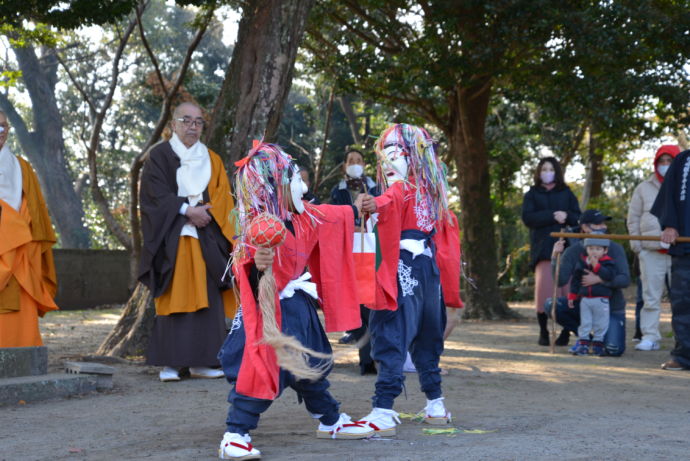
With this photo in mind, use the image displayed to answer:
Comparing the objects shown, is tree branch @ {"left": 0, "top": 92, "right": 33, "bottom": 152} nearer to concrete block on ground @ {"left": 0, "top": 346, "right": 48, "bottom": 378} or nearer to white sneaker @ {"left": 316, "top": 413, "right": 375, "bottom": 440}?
concrete block on ground @ {"left": 0, "top": 346, "right": 48, "bottom": 378}

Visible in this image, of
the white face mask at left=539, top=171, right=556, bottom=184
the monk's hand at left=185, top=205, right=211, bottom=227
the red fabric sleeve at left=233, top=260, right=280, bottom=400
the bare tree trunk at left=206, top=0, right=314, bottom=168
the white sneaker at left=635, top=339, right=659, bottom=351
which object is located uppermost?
the bare tree trunk at left=206, top=0, right=314, bottom=168

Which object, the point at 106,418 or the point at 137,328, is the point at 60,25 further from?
the point at 106,418

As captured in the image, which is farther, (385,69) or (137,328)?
(385,69)

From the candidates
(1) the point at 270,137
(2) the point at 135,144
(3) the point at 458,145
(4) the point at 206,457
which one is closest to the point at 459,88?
(3) the point at 458,145

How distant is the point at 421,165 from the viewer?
4949 mm

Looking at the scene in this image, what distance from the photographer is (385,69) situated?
13.1 m

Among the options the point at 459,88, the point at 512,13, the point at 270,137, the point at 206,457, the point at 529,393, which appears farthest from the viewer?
the point at 459,88

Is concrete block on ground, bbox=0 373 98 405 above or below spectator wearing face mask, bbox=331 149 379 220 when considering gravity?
below

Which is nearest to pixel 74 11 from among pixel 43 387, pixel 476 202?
pixel 43 387

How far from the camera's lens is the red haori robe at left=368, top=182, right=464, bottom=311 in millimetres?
4617

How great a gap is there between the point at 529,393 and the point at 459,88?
24.7 ft

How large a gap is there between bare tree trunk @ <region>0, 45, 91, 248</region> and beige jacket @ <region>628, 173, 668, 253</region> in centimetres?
2220

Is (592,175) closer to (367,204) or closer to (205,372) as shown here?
(205,372)

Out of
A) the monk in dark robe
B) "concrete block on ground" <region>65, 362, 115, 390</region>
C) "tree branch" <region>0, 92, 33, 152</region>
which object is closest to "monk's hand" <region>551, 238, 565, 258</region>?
the monk in dark robe
